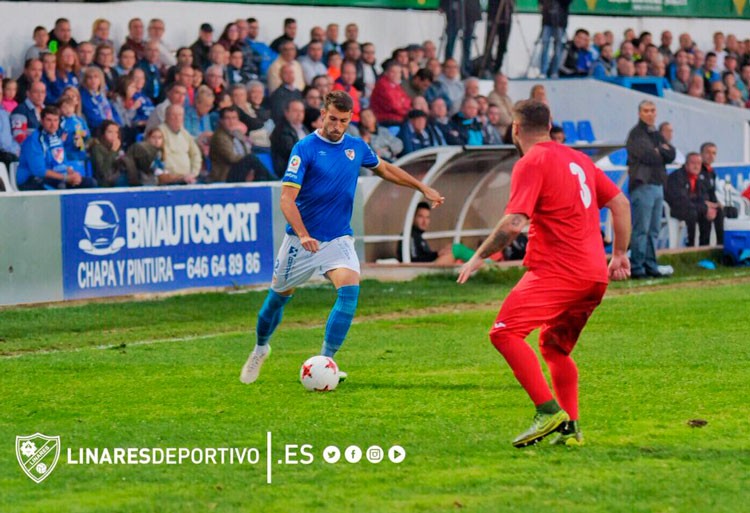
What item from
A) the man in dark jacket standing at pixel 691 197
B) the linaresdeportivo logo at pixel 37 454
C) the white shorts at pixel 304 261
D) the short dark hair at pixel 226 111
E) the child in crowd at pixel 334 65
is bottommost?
the man in dark jacket standing at pixel 691 197

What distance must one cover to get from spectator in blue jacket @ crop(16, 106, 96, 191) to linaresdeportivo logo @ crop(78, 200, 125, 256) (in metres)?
1.20

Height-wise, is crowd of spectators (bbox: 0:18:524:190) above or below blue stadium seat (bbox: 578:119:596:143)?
above

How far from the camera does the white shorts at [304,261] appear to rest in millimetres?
10430

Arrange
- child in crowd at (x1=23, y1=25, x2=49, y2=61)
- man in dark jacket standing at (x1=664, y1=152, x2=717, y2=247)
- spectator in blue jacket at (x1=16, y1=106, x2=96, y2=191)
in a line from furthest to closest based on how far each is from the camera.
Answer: man in dark jacket standing at (x1=664, y1=152, x2=717, y2=247) → child in crowd at (x1=23, y1=25, x2=49, y2=61) → spectator in blue jacket at (x1=16, y1=106, x2=96, y2=191)

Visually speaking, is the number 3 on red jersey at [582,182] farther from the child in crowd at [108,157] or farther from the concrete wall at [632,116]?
the concrete wall at [632,116]

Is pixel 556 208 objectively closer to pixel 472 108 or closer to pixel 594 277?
pixel 594 277

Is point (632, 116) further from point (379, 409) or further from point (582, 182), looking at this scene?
point (582, 182)

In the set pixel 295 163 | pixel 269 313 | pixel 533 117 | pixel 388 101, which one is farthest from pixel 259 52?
pixel 533 117

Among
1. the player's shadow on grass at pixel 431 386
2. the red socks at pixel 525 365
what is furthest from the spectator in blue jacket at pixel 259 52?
the red socks at pixel 525 365

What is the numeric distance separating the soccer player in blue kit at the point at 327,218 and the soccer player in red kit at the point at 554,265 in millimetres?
2551

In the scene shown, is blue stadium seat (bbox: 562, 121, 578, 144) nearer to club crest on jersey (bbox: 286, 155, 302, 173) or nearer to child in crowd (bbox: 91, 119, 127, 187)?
child in crowd (bbox: 91, 119, 127, 187)

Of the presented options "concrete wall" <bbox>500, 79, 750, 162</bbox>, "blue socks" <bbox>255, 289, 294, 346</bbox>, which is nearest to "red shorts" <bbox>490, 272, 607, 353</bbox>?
"blue socks" <bbox>255, 289, 294, 346</bbox>

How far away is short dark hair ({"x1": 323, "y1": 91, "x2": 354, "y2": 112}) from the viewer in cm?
1012

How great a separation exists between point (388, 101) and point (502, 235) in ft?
47.9
